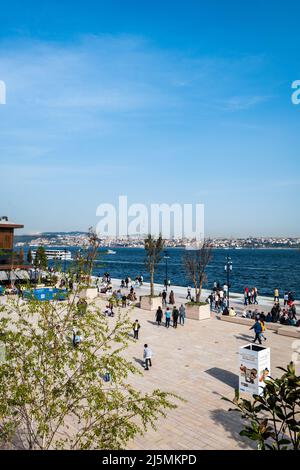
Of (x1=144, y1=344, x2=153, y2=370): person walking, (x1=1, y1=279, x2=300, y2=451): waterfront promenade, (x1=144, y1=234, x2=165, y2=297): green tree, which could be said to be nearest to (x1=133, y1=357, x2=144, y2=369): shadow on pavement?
(x1=1, y1=279, x2=300, y2=451): waterfront promenade

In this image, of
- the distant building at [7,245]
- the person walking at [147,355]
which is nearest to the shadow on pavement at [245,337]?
the person walking at [147,355]

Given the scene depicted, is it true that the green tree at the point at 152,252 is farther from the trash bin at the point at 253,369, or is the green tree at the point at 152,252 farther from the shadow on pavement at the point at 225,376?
the trash bin at the point at 253,369

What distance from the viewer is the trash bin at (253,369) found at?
39.3 feet

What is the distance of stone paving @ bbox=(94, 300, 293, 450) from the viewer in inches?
370

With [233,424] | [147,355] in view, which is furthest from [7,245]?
[233,424]

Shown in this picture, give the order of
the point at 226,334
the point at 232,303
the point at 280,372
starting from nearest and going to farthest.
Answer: the point at 280,372 < the point at 226,334 < the point at 232,303

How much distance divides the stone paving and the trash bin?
0.66 meters

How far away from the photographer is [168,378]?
13.5m

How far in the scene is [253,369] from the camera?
12.1 m
